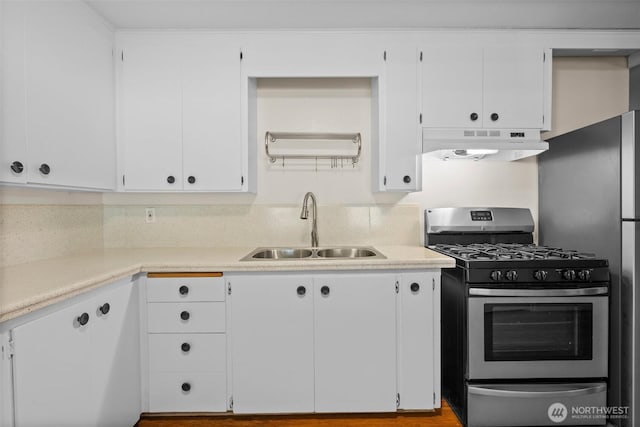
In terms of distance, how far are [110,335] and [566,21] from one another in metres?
3.14

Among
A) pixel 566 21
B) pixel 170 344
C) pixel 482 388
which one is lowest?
pixel 482 388

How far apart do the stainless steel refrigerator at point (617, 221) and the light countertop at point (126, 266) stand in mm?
872

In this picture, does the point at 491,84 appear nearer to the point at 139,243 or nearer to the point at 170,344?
the point at 170,344

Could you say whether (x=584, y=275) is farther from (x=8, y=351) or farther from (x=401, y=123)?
(x=8, y=351)

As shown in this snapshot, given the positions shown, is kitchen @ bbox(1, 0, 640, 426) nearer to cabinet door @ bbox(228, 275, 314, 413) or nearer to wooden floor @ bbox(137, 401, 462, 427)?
cabinet door @ bbox(228, 275, 314, 413)

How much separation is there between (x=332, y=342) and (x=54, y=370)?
1232 millimetres

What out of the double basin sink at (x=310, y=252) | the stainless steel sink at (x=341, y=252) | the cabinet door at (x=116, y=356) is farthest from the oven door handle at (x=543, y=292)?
the cabinet door at (x=116, y=356)

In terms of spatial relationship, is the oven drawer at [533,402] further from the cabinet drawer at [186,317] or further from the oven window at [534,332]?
the cabinet drawer at [186,317]

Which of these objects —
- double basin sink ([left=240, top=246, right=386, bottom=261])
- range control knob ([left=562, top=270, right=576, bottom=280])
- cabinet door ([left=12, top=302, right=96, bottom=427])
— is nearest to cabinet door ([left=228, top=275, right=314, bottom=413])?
double basin sink ([left=240, top=246, right=386, bottom=261])

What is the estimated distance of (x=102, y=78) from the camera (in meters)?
2.11

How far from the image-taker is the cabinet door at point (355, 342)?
1937 mm

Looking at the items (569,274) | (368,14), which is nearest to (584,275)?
(569,274)

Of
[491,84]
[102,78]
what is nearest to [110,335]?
[102,78]

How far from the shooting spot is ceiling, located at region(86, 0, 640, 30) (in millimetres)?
2025
